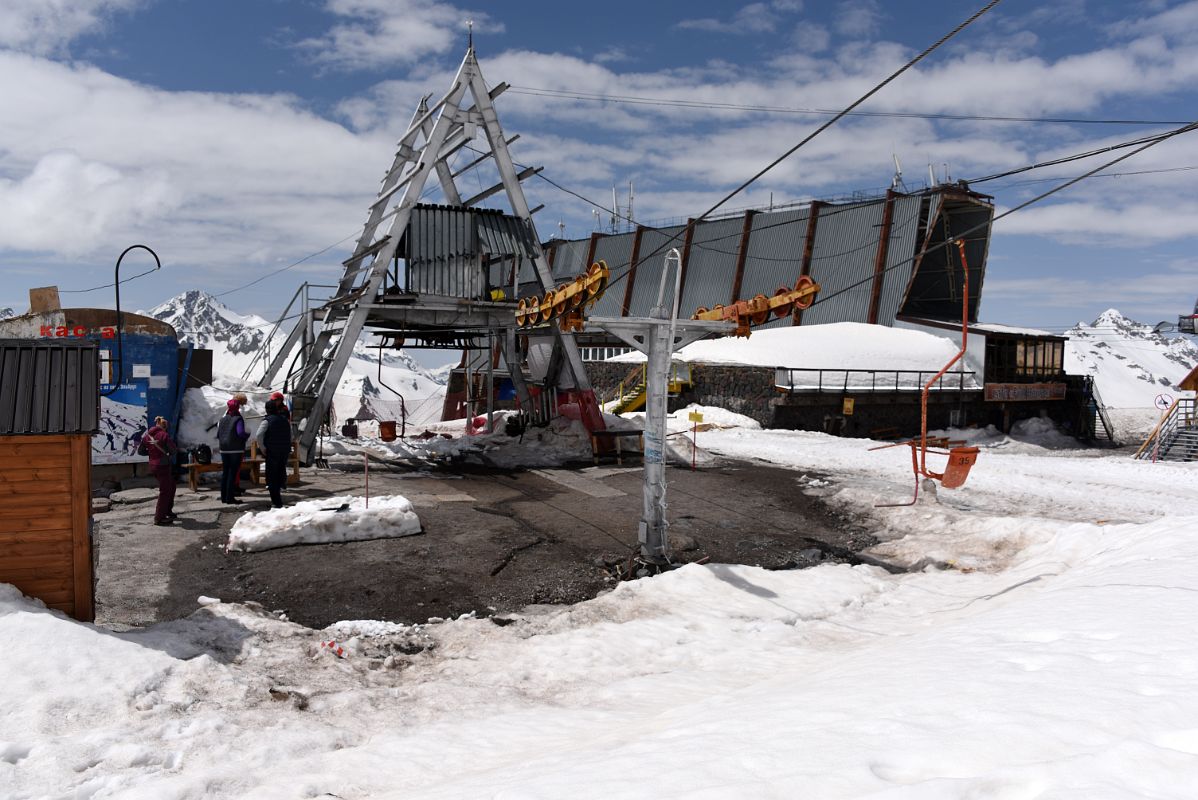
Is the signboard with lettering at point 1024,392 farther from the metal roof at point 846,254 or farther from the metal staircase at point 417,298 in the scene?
the metal staircase at point 417,298

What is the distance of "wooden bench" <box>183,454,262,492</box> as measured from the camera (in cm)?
1394

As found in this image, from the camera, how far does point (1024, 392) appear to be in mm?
36188

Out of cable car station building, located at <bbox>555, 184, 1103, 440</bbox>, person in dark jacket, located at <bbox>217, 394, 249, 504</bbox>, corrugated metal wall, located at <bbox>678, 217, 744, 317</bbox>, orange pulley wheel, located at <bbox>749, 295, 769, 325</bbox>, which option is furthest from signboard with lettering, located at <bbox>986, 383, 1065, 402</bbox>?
person in dark jacket, located at <bbox>217, 394, 249, 504</bbox>

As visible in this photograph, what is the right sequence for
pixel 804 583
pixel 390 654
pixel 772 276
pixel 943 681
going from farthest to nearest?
pixel 772 276 → pixel 804 583 → pixel 390 654 → pixel 943 681

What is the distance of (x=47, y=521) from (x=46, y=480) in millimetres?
354

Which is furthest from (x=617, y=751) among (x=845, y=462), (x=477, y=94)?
(x=477, y=94)

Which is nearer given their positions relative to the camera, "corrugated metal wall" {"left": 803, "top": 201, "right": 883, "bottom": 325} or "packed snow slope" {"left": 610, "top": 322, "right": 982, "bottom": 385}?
"packed snow slope" {"left": 610, "top": 322, "right": 982, "bottom": 385}

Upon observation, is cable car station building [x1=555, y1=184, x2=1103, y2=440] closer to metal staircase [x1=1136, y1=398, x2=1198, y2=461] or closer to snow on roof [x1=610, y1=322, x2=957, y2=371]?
snow on roof [x1=610, y1=322, x2=957, y2=371]

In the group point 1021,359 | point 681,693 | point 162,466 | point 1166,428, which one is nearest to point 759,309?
point 681,693

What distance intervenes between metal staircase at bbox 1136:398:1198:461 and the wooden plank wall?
92.1 feet

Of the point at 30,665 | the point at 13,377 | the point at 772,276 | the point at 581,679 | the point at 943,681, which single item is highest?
the point at 772,276

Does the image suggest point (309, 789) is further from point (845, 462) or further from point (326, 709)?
point (845, 462)

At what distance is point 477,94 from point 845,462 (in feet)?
44.6

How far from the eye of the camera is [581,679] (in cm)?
663
